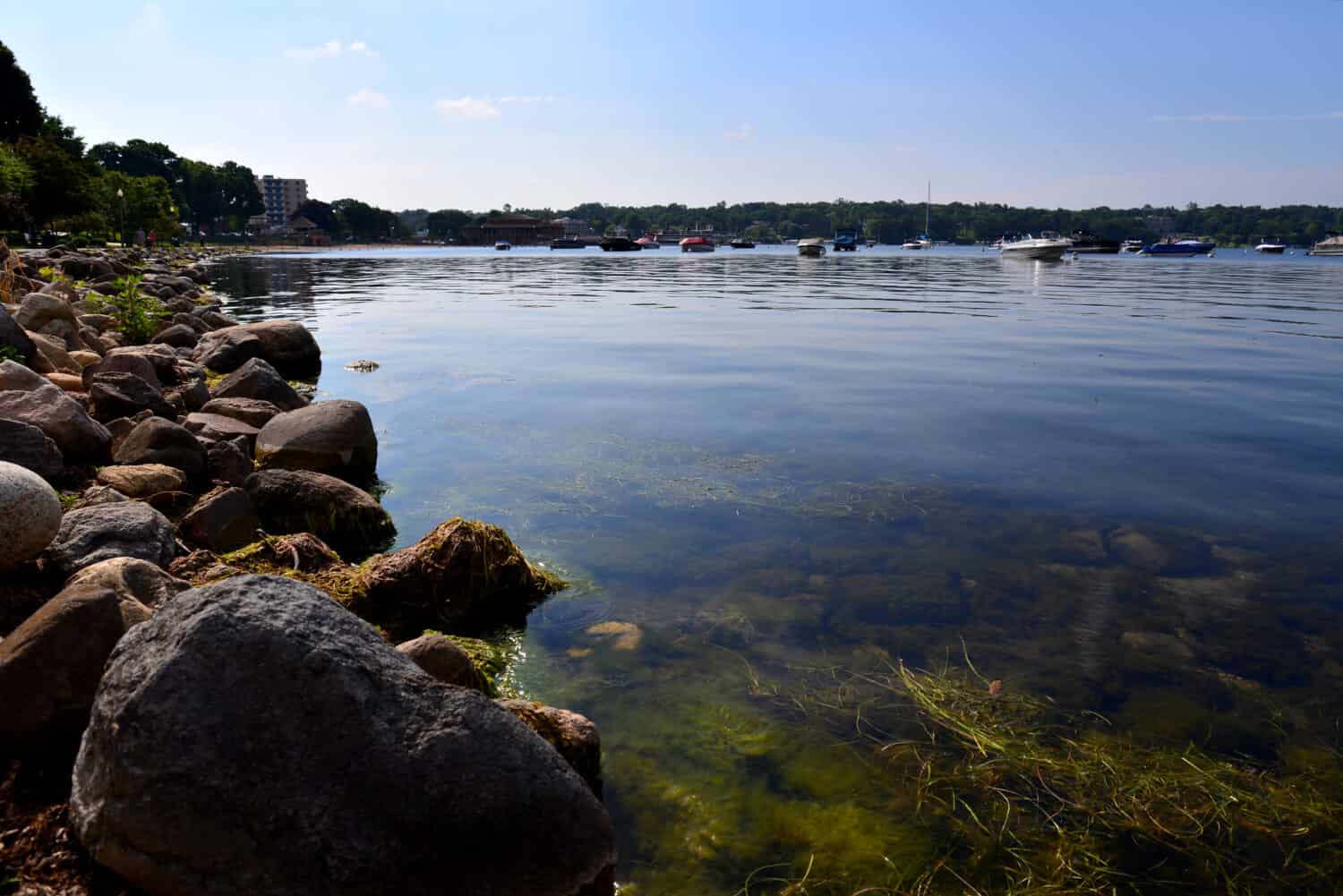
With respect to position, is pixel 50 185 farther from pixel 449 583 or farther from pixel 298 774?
pixel 298 774

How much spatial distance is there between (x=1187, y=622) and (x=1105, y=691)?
141cm

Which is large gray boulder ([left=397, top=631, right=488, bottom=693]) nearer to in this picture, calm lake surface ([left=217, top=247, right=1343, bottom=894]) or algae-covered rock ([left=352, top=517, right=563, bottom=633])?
calm lake surface ([left=217, top=247, right=1343, bottom=894])

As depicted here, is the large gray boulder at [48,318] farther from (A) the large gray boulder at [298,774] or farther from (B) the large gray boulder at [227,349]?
(A) the large gray boulder at [298,774]

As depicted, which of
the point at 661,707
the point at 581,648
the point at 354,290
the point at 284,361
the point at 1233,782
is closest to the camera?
the point at 1233,782

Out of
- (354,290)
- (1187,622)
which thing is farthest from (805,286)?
(1187,622)

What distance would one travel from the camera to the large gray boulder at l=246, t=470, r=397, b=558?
746 cm

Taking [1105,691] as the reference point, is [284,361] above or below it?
above

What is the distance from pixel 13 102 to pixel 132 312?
75.0 metres

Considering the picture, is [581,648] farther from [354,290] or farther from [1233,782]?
[354,290]

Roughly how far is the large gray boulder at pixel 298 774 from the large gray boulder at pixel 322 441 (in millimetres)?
6110

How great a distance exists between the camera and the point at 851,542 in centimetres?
782

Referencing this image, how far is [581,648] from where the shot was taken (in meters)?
5.96

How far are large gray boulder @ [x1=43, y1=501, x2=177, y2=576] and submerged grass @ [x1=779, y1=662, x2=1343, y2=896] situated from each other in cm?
431

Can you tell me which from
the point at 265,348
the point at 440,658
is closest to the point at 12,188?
the point at 265,348
